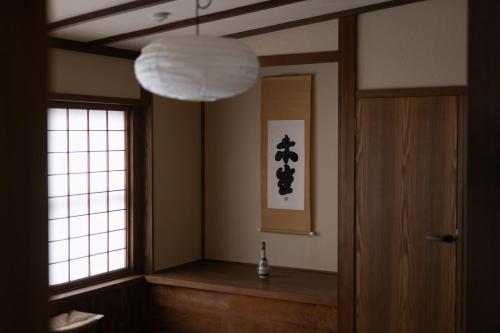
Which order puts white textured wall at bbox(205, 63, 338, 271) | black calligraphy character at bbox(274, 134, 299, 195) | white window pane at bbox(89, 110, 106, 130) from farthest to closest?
1. black calligraphy character at bbox(274, 134, 299, 195)
2. white textured wall at bbox(205, 63, 338, 271)
3. white window pane at bbox(89, 110, 106, 130)

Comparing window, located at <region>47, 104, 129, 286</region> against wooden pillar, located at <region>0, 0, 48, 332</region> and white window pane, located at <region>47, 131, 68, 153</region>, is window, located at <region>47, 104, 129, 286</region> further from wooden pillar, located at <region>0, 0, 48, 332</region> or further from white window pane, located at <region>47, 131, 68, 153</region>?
wooden pillar, located at <region>0, 0, 48, 332</region>

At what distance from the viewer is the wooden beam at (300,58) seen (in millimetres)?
4750

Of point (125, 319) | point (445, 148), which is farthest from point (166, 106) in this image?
point (445, 148)

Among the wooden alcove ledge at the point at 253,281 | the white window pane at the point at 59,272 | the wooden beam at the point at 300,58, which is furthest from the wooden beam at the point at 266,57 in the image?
the wooden alcove ledge at the point at 253,281

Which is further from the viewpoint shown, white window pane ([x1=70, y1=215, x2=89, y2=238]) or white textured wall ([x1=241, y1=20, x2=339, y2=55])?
white window pane ([x1=70, y1=215, x2=89, y2=238])

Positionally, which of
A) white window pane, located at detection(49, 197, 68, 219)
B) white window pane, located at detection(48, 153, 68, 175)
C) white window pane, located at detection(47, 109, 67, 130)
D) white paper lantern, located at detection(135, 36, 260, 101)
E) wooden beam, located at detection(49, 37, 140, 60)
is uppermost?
wooden beam, located at detection(49, 37, 140, 60)

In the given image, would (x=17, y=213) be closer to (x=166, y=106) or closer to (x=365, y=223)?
(x=365, y=223)

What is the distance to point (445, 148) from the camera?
14.3ft

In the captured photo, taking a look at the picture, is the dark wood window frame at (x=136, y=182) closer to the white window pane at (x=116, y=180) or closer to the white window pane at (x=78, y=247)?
the white window pane at (x=116, y=180)

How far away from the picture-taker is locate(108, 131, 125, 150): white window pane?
207 inches

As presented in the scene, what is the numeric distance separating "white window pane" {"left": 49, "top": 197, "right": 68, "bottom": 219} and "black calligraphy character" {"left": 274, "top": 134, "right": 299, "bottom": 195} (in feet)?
6.30

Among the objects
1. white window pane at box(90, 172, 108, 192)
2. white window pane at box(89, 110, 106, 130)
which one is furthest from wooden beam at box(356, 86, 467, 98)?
white window pane at box(90, 172, 108, 192)

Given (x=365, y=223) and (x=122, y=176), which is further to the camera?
(x=122, y=176)

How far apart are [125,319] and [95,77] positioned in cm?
202
